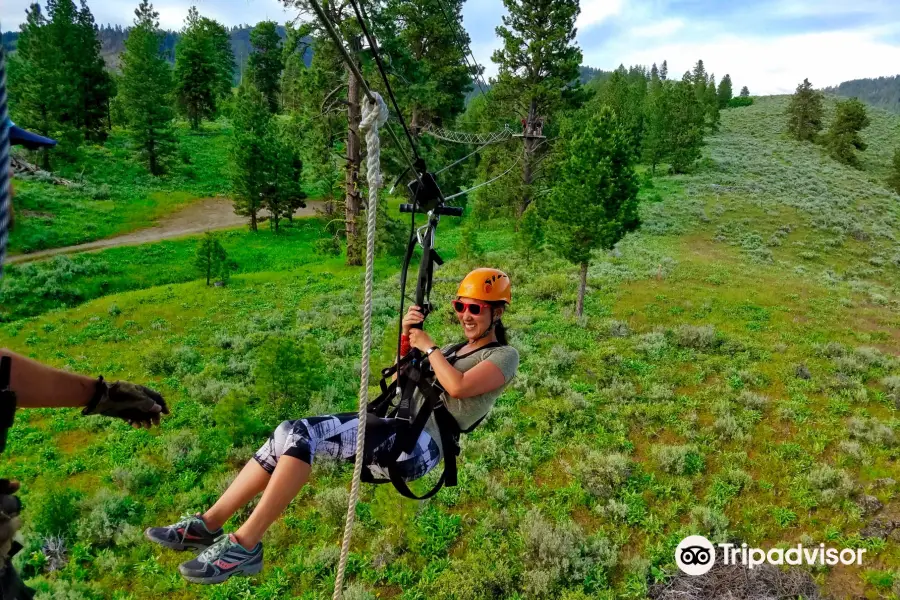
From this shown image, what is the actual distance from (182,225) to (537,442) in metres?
32.9

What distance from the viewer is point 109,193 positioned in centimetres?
3575

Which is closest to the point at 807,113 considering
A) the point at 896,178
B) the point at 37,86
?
the point at 896,178

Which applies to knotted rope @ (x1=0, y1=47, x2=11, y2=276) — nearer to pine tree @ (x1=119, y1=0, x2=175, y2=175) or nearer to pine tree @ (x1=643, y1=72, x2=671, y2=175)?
pine tree @ (x1=119, y1=0, x2=175, y2=175)

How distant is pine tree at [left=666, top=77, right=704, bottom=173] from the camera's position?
162 feet

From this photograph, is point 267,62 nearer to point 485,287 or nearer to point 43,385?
point 485,287

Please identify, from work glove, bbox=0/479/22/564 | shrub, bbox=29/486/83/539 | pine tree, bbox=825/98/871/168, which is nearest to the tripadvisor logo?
work glove, bbox=0/479/22/564

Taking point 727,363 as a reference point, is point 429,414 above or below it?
above

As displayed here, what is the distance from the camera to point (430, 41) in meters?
32.7

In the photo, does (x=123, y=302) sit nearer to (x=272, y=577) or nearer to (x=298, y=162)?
(x=272, y=577)

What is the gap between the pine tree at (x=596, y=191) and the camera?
15938 mm

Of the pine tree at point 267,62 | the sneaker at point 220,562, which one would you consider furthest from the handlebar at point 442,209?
the pine tree at point 267,62

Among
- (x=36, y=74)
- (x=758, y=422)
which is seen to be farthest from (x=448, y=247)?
(x=36, y=74)

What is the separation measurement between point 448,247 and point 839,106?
58.6 m

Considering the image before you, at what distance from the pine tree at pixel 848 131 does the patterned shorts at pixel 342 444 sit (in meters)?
73.2
